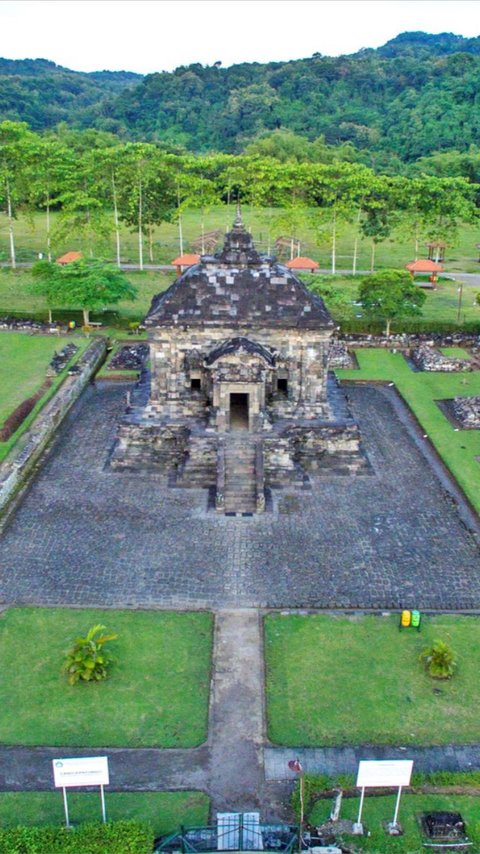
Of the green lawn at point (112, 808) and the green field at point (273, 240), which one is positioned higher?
the green field at point (273, 240)

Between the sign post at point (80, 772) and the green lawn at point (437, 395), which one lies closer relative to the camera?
the sign post at point (80, 772)

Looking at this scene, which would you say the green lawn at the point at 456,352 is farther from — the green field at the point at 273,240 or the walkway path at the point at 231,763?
the walkway path at the point at 231,763

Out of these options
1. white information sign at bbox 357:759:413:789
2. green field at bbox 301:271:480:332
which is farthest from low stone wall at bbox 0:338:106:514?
white information sign at bbox 357:759:413:789

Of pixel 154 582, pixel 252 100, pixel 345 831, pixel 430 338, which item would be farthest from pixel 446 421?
pixel 252 100

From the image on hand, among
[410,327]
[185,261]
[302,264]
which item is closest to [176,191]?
[185,261]

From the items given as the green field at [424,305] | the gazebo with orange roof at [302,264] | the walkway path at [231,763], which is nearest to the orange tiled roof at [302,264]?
the gazebo with orange roof at [302,264]

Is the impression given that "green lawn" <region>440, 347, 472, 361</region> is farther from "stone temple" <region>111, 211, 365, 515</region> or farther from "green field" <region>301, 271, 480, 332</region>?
"stone temple" <region>111, 211, 365, 515</region>
